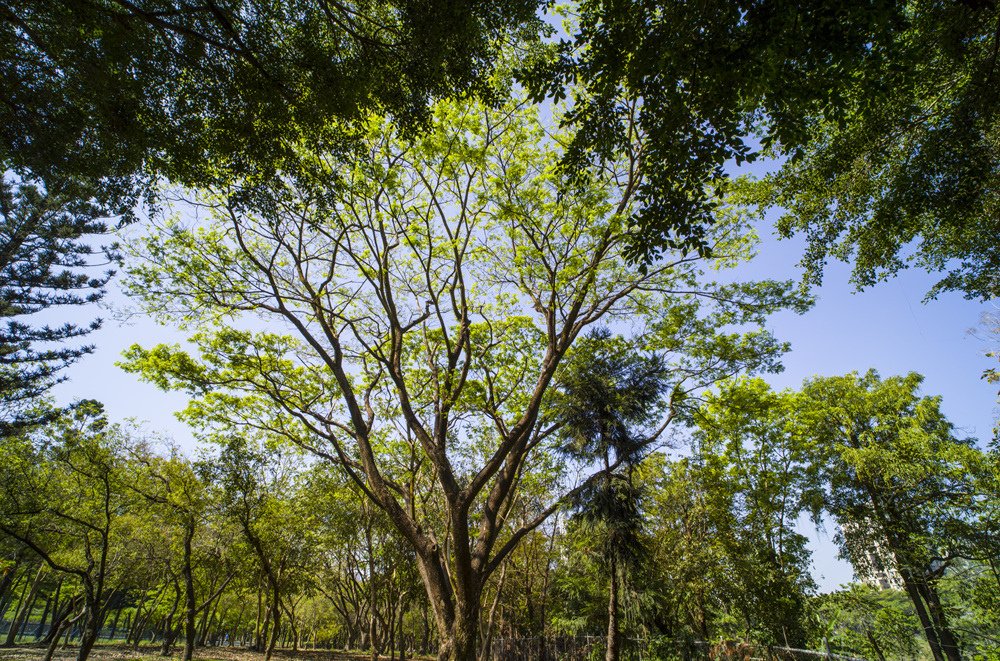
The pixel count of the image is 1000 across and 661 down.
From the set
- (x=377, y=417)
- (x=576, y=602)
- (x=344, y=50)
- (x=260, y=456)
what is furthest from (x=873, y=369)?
(x=260, y=456)

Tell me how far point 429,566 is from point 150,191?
238 inches

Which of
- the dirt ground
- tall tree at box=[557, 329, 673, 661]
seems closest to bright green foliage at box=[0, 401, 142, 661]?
the dirt ground

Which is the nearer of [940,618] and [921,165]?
[921,165]

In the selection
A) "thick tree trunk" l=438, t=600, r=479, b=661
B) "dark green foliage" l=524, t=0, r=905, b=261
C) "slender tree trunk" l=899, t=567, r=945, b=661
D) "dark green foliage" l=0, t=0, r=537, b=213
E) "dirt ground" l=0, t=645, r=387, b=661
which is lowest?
"dirt ground" l=0, t=645, r=387, b=661

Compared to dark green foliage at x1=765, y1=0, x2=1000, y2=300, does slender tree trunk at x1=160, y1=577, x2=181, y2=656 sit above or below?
below

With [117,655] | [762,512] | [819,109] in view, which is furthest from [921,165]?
[117,655]

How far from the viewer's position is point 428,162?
300 inches

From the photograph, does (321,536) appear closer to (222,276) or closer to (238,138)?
(222,276)

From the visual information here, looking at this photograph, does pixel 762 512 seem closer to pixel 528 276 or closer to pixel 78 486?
pixel 528 276

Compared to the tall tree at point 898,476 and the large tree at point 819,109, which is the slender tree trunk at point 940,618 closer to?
the tall tree at point 898,476

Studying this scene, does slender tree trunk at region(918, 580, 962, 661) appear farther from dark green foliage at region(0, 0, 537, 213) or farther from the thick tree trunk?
dark green foliage at region(0, 0, 537, 213)

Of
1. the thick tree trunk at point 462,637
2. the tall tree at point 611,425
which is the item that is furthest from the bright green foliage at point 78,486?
the tall tree at point 611,425

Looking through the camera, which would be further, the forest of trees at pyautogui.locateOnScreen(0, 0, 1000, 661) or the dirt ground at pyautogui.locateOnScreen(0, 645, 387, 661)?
the dirt ground at pyautogui.locateOnScreen(0, 645, 387, 661)

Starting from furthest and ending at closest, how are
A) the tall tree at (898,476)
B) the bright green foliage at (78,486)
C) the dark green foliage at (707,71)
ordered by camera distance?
the tall tree at (898,476) → the bright green foliage at (78,486) → the dark green foliage at (707,71)
